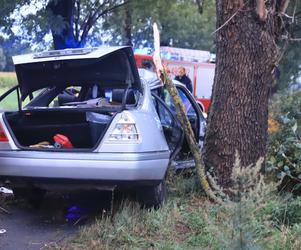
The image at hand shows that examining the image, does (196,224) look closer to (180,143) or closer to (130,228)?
(130,228)

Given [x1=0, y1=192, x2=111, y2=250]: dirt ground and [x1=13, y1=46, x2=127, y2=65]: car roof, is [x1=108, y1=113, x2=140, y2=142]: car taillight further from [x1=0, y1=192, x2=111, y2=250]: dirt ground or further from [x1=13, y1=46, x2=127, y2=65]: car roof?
[x1=0, y1=192, x2=111, y2=250]: dirt ground

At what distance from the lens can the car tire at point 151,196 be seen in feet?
18.0

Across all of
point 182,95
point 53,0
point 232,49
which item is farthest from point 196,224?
point 53,0

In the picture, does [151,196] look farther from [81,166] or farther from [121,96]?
[121,96]

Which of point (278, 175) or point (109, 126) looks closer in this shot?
point (109, 126)

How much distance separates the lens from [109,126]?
5121mm

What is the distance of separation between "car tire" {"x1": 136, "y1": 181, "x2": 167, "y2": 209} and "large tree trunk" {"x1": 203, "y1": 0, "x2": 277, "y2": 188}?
0.71m

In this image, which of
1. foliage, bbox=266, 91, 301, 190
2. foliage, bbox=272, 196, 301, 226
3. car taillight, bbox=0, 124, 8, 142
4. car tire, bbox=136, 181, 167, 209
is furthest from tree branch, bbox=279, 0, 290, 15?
car taillight, bbox=0, 124, 8, 142

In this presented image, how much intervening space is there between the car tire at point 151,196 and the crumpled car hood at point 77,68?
1.17 meters

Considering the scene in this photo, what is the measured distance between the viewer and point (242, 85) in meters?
5.75

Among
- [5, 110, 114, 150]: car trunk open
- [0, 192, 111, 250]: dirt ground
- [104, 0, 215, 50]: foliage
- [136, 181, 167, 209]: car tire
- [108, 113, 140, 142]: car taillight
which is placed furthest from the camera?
[104, 0, 215, 50]: foliage

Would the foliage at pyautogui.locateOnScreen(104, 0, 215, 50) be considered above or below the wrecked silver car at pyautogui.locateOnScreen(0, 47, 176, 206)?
below

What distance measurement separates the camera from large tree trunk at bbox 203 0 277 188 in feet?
18.8

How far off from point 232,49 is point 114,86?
148 centimetres
